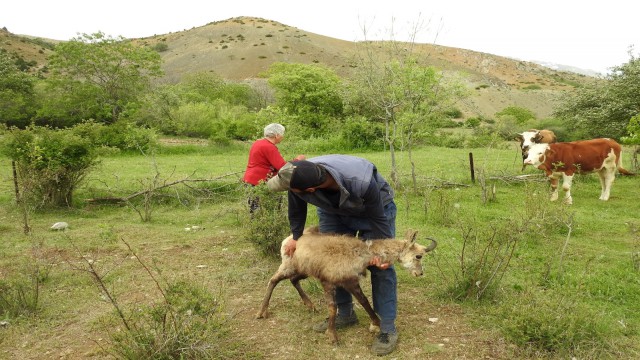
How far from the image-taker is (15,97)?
26688 mm

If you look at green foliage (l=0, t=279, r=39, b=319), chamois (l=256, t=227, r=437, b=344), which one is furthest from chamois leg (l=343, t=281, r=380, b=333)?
green foliage (l=0, t=279, r=39, b=319)

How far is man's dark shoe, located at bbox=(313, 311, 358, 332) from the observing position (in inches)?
176

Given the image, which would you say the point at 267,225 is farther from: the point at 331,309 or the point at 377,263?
the point at 377,263

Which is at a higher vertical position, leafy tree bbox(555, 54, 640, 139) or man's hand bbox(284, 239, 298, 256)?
leafy tree bbox(555, 54, 640, 139)

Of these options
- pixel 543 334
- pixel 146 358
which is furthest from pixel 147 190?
pixel 543 334

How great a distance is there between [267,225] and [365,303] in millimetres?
2650

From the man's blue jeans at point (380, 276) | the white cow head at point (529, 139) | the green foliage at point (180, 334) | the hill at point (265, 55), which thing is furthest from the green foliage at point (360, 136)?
the hill at point (265, 55)

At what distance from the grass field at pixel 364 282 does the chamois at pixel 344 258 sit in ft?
1.87

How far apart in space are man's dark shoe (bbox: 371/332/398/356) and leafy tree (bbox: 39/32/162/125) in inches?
993

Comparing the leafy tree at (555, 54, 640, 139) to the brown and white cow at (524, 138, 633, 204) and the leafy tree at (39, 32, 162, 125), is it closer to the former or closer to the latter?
the brown and white cow at (524, 138, 633, 204)

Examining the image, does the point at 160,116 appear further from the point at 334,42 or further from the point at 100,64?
the point at 334,42

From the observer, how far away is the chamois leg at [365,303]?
3.97 meters

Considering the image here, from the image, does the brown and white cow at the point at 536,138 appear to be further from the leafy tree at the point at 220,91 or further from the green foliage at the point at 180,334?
the leafy tree at the point at 220,91

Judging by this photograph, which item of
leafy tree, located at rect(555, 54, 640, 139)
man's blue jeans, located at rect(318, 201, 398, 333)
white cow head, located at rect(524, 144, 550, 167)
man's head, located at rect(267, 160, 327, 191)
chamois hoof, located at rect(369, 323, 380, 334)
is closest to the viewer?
man's head, located at rect(267, 160, 327, 191)
